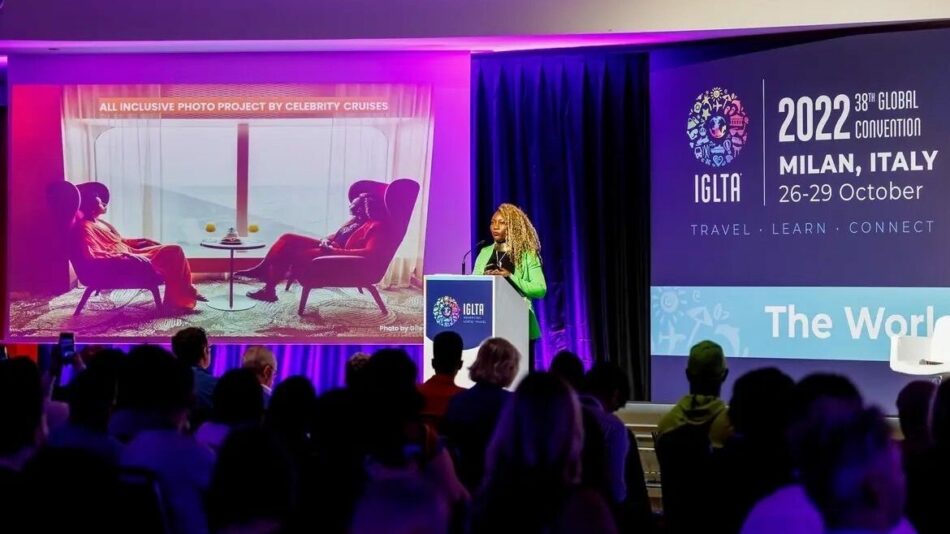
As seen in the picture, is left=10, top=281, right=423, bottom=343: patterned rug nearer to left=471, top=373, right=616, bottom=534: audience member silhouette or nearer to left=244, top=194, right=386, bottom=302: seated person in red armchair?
left=244, top=194, right=386, bottom=302: seated person in red armchair

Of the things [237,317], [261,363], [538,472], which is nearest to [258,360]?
[261,363]

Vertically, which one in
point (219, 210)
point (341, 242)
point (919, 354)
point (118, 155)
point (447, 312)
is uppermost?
point (118, 155)

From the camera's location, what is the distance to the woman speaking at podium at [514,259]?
255 inches

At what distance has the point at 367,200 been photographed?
26.8 ft

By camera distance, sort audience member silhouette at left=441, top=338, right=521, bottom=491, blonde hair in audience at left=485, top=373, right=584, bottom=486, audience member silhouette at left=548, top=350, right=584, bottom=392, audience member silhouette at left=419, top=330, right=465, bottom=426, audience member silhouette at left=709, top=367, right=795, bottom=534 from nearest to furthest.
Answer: blonde hair in audience at left=485, top=373, right=584, bottom=486
audience member silhouette at left=709, top=367, right=795, bottom=534
audience member silhouette at left=441, top=338, right=521, bottom=491
audience member silhouette at left=548, top=350, right=584, bottom=392
audience member silhouette at left=419, top=330, right=465, bottom=426

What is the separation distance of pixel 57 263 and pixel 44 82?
1.38m

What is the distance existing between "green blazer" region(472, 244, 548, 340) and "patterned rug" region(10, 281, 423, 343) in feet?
5.22

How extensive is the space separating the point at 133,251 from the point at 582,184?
11.2 ft

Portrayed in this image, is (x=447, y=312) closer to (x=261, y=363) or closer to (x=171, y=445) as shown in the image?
(x=261, y=363)

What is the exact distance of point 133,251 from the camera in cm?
825

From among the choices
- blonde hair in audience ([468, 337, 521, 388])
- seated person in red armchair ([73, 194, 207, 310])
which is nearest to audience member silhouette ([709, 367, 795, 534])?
blonde hair in audience ([468, 337, 521, 388])

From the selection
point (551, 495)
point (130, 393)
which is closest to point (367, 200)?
point (130, 393)

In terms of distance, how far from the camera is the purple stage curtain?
8.26 m

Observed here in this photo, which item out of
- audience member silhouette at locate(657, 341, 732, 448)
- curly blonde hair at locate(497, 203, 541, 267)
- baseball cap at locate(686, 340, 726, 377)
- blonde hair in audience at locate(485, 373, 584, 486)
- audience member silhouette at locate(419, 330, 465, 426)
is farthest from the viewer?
curly blonde hair at locate(497, 203, 541, 267)
